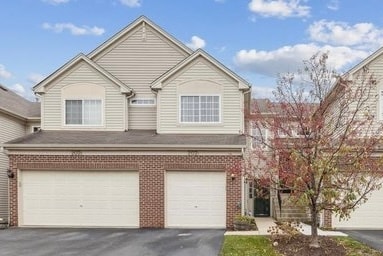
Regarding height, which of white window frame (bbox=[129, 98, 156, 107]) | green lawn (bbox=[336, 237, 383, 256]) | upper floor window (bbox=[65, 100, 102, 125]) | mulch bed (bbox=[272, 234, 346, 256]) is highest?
white window frame (bbox=[129, 98, 156, 107])

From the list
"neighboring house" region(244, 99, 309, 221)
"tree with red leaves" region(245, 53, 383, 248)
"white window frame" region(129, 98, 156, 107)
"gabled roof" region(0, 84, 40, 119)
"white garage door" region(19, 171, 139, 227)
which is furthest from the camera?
"gabled roof" region(0, 84, 40, 119)

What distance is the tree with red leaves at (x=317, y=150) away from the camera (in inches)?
496

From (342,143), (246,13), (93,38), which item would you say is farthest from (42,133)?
(342,143)

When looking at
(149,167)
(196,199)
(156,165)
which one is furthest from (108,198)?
(196,199)

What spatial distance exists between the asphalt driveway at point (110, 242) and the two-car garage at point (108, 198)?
852mm

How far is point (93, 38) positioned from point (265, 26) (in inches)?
364

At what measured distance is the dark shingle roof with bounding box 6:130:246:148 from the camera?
1862cm

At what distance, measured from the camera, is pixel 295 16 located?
24.0 meters

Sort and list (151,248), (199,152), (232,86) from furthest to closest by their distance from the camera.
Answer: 1. (232,86)
2. (199,152)
3. (151,248)

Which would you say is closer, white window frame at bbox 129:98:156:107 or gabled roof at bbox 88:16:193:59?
white window frame at bbox 129:98:156:107

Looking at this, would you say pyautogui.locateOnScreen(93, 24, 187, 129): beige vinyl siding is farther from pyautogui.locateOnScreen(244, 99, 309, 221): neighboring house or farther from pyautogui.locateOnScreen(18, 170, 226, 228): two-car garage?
pyautogui.locateOnScreen(18, 170, 226, 228): two-car garage

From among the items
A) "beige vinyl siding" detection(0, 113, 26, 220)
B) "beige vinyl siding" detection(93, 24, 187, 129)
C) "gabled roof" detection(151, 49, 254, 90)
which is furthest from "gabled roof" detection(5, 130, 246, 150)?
"beige vinyl siding" detection(0, 113, 26, 220)

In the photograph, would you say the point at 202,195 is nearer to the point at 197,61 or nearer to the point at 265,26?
the point at 197,61

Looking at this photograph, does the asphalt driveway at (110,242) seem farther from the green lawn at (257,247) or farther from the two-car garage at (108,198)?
the two-car garage at (108,198)
